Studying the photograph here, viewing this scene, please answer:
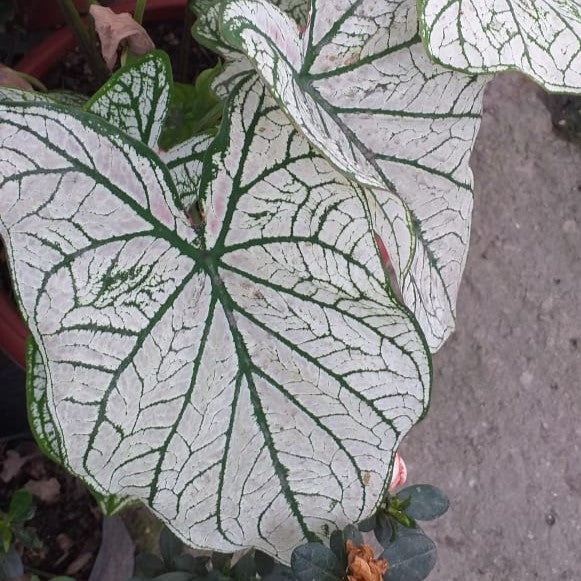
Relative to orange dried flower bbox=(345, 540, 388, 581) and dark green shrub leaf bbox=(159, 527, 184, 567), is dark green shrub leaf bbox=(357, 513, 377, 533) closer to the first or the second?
orange dried flower bbox=(345, 540, 388, 581)

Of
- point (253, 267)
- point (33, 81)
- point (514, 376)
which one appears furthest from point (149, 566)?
point (514, 376)

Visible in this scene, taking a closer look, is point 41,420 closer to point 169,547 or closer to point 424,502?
point 169,547

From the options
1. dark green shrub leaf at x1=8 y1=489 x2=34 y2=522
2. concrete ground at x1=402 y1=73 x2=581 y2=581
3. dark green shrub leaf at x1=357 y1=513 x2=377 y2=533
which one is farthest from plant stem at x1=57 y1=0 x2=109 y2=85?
concrete ground at x1=402 y1=73 x2=581 y2=581

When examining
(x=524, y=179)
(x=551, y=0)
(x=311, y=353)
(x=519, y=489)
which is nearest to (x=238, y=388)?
(x=311, y=353)

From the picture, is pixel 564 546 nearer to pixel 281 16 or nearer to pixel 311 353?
pixel 311 353

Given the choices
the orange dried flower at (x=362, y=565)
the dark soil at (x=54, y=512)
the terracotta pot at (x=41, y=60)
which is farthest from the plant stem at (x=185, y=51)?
the orange dried flower at (x=362, y=565)

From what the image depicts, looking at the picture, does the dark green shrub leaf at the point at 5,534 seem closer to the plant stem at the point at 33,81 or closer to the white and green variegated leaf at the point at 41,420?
the white and green variegated leaf at the point at 41,420
